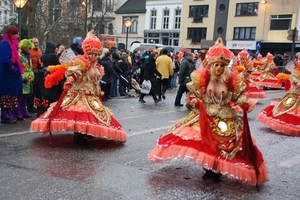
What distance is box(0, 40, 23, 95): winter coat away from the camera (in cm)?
765

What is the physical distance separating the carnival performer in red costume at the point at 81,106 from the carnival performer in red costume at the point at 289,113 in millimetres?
3946

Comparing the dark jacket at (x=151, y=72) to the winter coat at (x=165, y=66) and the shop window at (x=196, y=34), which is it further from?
the shop window at (x=196, y=34)

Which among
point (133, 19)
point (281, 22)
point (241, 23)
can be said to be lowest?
point (241, 23)

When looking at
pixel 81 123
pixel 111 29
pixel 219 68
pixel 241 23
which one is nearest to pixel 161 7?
pixel 111 29

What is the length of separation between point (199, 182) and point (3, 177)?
2443 mm

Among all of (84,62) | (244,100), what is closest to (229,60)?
(244,100)

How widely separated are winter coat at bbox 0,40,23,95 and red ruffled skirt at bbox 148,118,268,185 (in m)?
4.09

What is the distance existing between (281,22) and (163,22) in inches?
554

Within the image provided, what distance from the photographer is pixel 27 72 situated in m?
8.62

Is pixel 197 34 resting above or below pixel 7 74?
above

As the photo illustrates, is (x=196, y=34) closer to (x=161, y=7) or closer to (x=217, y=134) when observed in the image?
(x=161, y=7)

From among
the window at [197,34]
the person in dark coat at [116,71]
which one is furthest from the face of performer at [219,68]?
the window at [197,34]

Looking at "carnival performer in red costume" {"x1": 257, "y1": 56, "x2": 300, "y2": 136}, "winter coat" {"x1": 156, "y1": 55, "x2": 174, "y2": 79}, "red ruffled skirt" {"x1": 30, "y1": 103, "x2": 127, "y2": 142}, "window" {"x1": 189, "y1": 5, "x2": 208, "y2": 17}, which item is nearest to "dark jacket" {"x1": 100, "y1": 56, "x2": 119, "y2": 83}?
"winter coat" {"x1": 156, "y1": 55, "x2": 174, "y2": 79}

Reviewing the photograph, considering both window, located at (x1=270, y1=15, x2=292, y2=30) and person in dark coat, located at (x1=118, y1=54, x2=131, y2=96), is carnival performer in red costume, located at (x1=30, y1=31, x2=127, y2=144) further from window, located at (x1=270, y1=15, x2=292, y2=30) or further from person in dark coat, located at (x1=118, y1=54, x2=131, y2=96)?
window, located at (x1=270, y1=15, x2=292, y2=30)
